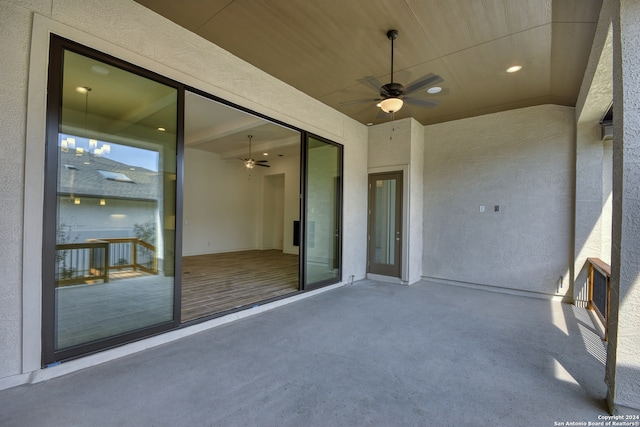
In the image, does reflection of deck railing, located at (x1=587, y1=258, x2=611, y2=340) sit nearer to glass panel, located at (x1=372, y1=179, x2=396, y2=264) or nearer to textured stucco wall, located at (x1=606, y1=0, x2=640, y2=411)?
textured stucco wall, located at (x1=606, y1=0, x2=640, y2=411)

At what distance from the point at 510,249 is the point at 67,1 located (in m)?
6.80

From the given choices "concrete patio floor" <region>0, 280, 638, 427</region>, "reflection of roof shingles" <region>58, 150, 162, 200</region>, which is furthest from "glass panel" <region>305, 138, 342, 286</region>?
"reflection of roof shingles" <region>58, 150, 162, 200</region>

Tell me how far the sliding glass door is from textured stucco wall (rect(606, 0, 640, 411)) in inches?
153

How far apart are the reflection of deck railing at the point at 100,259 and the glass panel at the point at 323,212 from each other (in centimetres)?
259

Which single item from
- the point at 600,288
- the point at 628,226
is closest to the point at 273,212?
the point at 600,288

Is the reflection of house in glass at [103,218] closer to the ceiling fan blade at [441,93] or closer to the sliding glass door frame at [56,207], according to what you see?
the sliding glass door frame at [56,207]

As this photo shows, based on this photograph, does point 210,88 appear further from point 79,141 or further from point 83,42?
point 79,141

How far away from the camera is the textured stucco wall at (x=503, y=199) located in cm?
480

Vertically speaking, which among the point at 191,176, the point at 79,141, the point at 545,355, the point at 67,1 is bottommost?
the point at 545,355

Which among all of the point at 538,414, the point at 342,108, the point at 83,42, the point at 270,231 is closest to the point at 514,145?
the point at 342,108

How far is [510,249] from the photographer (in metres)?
5.19

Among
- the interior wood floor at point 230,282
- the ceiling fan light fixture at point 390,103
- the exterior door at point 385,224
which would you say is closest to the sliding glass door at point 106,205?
the interior wood floor at point 230,282

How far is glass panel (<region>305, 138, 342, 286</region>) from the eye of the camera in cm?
501

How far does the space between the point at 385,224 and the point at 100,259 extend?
16.3 ft
